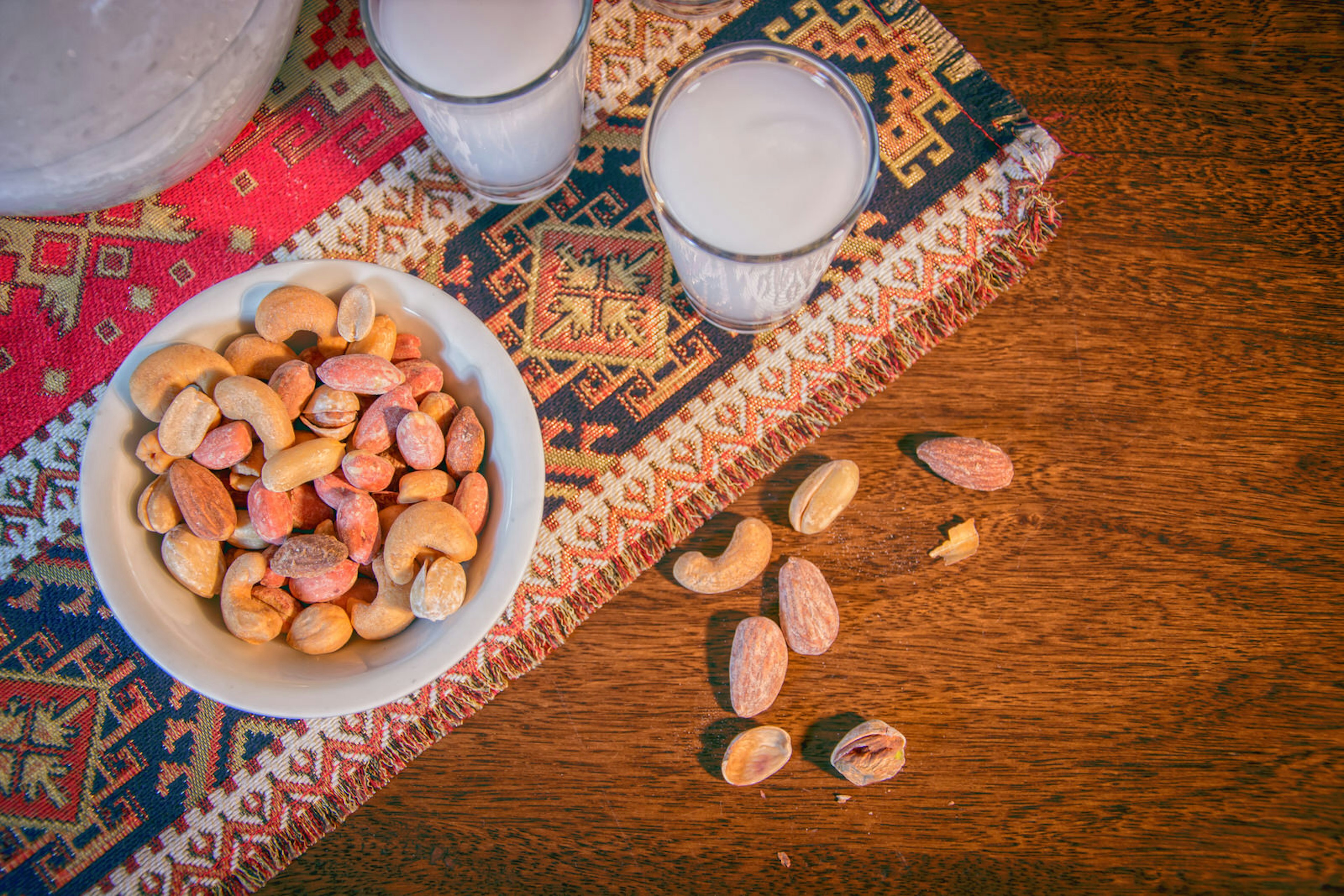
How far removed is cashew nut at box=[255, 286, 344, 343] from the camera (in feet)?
1.96

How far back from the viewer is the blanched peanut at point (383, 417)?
60 cm

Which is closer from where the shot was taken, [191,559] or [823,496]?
[191,559]

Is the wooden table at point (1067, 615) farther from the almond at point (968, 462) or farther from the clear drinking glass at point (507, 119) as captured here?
the clear drinking glass at point (507, 119)

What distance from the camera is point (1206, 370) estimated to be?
2.47ft

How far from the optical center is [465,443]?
2.00ft

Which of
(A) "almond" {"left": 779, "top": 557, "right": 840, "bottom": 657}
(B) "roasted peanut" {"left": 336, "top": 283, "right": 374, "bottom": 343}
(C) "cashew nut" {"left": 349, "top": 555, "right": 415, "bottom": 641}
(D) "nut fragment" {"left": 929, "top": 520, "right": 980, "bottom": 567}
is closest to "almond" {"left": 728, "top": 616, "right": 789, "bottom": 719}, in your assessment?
(A) "almond" {"left": 779, "top": 557, "right": 840, "bottom": 657}

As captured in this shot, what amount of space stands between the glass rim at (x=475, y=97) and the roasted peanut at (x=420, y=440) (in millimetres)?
214

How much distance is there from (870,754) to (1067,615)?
0.21 meters

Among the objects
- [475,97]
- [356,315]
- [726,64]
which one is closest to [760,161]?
[726,64]

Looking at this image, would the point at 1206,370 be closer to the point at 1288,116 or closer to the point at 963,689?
the point at 1288,116

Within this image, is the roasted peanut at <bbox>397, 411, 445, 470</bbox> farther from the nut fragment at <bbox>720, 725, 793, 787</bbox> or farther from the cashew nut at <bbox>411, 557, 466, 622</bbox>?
the nut fragment at <bbox>720, 725, 793, 787</bbox>

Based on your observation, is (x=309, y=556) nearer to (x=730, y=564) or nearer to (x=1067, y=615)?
(x=730, y=564)

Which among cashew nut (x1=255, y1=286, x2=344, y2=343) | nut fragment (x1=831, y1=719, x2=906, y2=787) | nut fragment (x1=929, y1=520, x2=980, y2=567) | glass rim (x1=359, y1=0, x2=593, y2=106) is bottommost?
nut fragment (x1=831, y1=719, x2=906, y2=787)

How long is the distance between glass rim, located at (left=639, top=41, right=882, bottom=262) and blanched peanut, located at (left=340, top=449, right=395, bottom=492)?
0.26 metres
